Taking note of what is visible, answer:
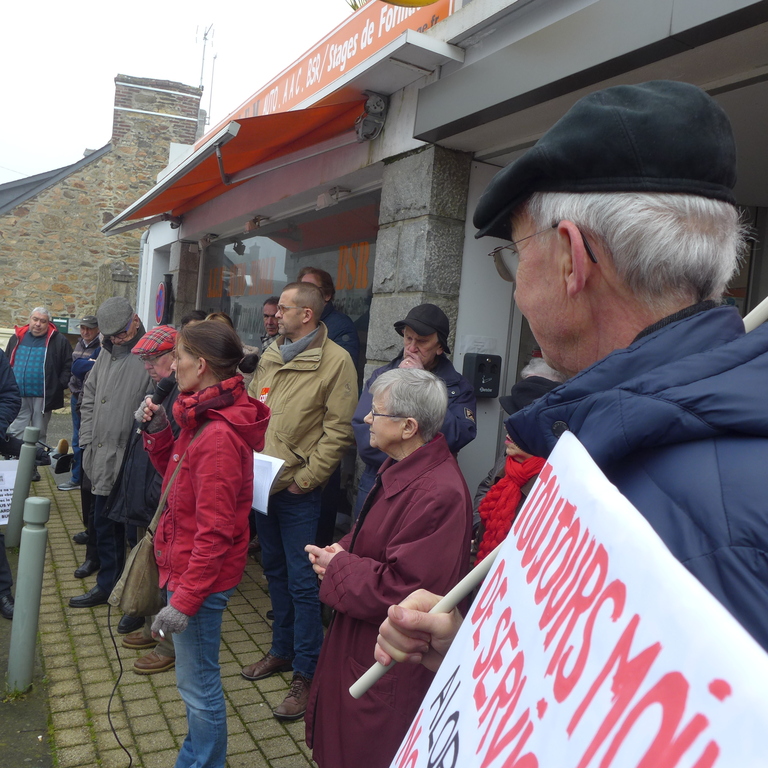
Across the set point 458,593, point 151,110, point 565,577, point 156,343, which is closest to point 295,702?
point 156,343

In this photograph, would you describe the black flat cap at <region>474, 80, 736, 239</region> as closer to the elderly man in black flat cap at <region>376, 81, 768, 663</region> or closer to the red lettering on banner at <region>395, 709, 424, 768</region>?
the elderly man in black flat cap at <region>376, 81, 768, 663</region>

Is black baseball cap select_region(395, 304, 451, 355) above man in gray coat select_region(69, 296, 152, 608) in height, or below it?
above

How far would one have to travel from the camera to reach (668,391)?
25.0 inches

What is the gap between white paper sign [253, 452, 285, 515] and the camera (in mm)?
3383

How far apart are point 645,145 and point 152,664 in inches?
147

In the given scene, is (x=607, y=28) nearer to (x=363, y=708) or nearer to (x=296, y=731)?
(x=363, y=708)

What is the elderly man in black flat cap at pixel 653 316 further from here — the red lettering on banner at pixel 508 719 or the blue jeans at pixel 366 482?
the blue jeans at pixel 366 482

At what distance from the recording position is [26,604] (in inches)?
131

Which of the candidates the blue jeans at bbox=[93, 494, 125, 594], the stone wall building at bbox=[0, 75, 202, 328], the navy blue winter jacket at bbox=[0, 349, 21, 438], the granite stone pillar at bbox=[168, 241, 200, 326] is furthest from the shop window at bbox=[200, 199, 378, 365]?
the stone wall building at bbox=[0, 75, 202, 328]

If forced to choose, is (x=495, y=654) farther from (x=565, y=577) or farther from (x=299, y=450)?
(x=299, y=450)

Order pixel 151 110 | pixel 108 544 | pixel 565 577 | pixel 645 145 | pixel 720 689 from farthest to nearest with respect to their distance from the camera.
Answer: pixel 151 110 → pixel 108 544 → pixel 645 145 → pixel 565 577 → pixel 720 689

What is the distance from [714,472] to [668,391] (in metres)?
0.09

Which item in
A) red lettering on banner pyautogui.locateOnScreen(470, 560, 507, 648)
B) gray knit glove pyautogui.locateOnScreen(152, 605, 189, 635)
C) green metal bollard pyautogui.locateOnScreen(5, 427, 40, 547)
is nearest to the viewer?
red lettering on banner pyautogui.locateOnScreen(470, 560, 507, 648)

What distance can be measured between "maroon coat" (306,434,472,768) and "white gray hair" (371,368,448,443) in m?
0.17
